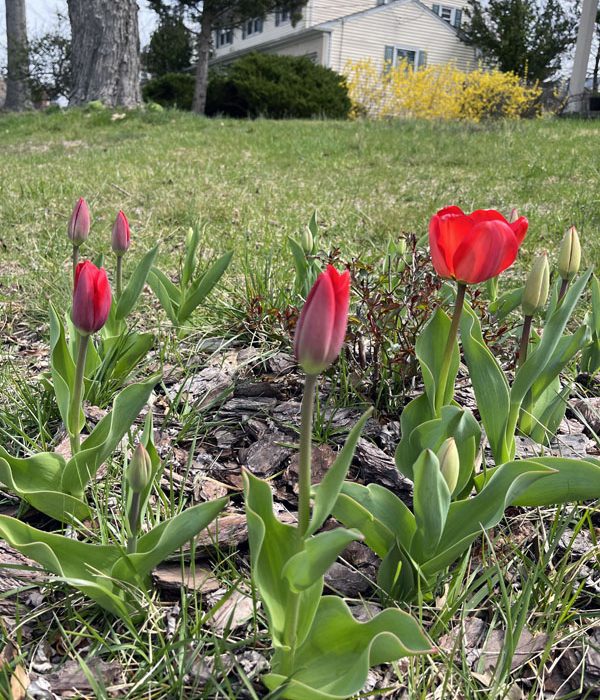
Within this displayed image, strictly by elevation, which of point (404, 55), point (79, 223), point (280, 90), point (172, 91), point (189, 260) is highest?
point (404, 55)

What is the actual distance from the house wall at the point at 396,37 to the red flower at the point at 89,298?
1305 inches

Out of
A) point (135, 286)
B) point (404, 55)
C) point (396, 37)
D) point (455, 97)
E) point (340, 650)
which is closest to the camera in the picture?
point (340, 650)

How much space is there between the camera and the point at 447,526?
3.92 ft

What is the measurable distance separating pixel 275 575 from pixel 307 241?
1.44 meters

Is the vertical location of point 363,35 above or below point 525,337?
above

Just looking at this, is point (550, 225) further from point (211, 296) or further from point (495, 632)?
point (495, 632)

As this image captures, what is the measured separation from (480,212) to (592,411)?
0.96 meters

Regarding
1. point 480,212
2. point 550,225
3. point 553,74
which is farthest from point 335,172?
point 553,74

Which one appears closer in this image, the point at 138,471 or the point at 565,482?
the point at 138,471

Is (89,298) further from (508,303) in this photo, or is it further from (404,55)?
(404,55)

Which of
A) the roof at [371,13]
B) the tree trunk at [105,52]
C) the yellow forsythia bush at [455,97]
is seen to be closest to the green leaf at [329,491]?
the tree trunk at [105,52]

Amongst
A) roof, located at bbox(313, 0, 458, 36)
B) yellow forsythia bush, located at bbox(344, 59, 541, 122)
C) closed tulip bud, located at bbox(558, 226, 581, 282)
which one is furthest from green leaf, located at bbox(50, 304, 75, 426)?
roof, located at bbox(313, 0, 458, 36)

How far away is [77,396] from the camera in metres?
1.38

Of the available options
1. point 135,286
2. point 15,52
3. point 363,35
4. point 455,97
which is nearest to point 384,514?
point 135,286
